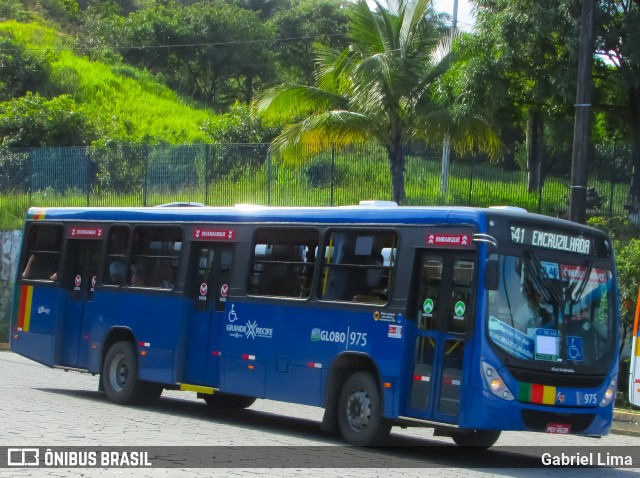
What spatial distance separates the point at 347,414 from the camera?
43.3 ft

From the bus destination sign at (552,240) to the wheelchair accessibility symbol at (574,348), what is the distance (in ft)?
3.36

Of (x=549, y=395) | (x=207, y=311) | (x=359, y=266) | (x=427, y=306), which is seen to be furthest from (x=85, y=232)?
(x=549, y=395)

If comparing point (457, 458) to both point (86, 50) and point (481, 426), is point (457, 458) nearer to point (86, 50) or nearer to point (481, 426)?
point (481, 426)

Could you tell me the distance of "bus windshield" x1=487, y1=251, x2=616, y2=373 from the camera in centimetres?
1196

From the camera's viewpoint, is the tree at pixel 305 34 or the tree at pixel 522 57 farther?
the tree at pixel 305 34

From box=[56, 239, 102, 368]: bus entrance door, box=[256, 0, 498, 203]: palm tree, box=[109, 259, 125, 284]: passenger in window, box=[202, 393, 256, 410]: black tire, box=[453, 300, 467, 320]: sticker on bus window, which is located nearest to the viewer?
box=[453, 300, 467, 320]: sticker on bus window

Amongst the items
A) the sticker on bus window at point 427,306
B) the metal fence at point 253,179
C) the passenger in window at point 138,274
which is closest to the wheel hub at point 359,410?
the sticker on bus window at point 427,306

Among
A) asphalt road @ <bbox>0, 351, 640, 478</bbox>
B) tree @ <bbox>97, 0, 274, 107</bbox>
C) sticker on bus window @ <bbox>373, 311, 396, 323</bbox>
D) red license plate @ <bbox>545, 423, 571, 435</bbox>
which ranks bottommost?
asphalt road @ <bbox>0, 351, 640, 478</bbox>

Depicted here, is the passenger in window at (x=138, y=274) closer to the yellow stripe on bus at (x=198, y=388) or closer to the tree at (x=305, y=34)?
the yellow stripe on bus at (x=198, y=388)

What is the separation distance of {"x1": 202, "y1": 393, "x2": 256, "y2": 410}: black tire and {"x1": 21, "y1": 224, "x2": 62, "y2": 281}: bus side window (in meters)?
3.37

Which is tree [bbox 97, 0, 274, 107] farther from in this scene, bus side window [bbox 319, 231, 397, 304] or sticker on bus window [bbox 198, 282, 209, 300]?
bus side window [bbox 319, 231, 397, 304]

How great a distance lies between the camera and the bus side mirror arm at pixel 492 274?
11.7 m

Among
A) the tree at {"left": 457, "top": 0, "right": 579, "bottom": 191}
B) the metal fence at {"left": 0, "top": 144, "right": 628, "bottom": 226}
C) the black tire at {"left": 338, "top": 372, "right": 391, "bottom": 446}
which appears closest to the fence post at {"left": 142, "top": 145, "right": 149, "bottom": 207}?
the metal fence at {"left": 0, "top": 144, "right": 628, "bottom": 226}

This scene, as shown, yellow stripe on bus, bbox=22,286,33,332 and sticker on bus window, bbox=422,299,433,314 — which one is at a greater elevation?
sticker on bus window, bbox=422,299,433,314
